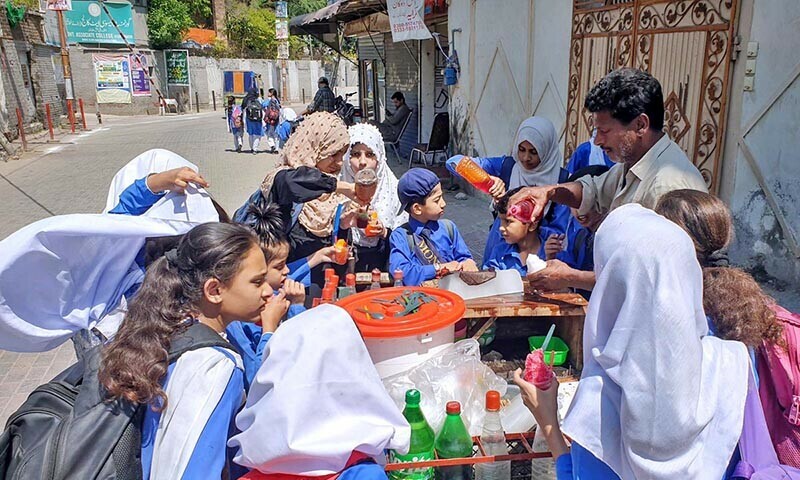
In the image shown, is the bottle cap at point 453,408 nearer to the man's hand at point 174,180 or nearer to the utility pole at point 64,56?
the man's hand at point 174,180

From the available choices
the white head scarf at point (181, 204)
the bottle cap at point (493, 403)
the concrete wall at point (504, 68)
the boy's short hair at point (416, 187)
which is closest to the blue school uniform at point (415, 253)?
the boy's short hair at point (416, 187)

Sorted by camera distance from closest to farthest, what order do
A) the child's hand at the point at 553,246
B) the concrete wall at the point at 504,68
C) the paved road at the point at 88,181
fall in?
the child's hand at the point at 553,246
the paved road at the point at 88,181
the concrete wall at the point at 504,68

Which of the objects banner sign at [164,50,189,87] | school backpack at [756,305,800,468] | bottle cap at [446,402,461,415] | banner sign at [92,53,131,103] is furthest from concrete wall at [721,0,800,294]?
banner sign at [164,50,189,87]

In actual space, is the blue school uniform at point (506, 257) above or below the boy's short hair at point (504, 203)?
below

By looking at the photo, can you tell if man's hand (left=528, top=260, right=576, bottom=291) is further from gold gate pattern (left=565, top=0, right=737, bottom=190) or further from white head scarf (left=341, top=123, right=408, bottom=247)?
gold gate pattern (left=565, top=0, right=737, bottom=190)

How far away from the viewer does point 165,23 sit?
33656mm

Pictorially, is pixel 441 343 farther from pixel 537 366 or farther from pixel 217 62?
pixel 217 62

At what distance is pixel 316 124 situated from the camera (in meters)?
3.41

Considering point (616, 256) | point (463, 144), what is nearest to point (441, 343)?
point (616, 256)

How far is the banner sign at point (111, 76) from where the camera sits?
2938 centimetres

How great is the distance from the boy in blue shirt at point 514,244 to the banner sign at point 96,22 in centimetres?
3253

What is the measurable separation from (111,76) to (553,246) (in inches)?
1238

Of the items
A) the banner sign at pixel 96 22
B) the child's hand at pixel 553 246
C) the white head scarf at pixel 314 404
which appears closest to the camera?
the white head scarf at pixel 314 404

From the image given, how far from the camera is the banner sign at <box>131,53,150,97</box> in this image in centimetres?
2984
